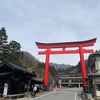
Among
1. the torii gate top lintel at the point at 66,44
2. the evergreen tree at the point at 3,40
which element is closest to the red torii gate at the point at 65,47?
the torii gate top lintel at the point at 66,44

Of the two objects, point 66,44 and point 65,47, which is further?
point 65,47

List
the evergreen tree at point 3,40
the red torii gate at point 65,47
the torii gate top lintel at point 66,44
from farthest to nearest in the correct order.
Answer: the evergreen tree at point 3,40 → the torii gate top lintel at point 66,44 → the red torii gate at point 65,47

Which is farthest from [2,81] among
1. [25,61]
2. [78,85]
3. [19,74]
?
[78,85]

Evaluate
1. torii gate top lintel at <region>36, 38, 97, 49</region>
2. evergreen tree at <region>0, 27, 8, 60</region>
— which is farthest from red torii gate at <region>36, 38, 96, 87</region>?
evergreen tree at <region>0, 27, 8, 60</region>

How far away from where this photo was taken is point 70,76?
104 metres

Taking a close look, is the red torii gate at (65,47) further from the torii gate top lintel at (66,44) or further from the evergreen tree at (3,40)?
the evergreen tree at (3,40)

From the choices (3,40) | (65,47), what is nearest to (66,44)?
(65,47)

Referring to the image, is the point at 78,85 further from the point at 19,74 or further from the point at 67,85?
the point at 19,74

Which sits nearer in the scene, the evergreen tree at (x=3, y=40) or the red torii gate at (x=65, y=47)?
the red torii gate at (x=65, y=47)

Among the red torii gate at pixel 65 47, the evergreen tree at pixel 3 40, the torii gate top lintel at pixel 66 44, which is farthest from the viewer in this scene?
the evergreen tree at pixel 3 40

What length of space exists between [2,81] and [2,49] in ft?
116

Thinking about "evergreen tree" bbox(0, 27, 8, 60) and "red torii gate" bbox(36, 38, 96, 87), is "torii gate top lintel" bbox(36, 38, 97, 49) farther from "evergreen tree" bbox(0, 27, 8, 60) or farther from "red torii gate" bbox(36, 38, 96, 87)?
"evergreen tree" bbox(0, 27, 8, 60)

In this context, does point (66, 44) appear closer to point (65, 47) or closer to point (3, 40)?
point (65, 47)

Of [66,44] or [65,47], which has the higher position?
[66,44]
